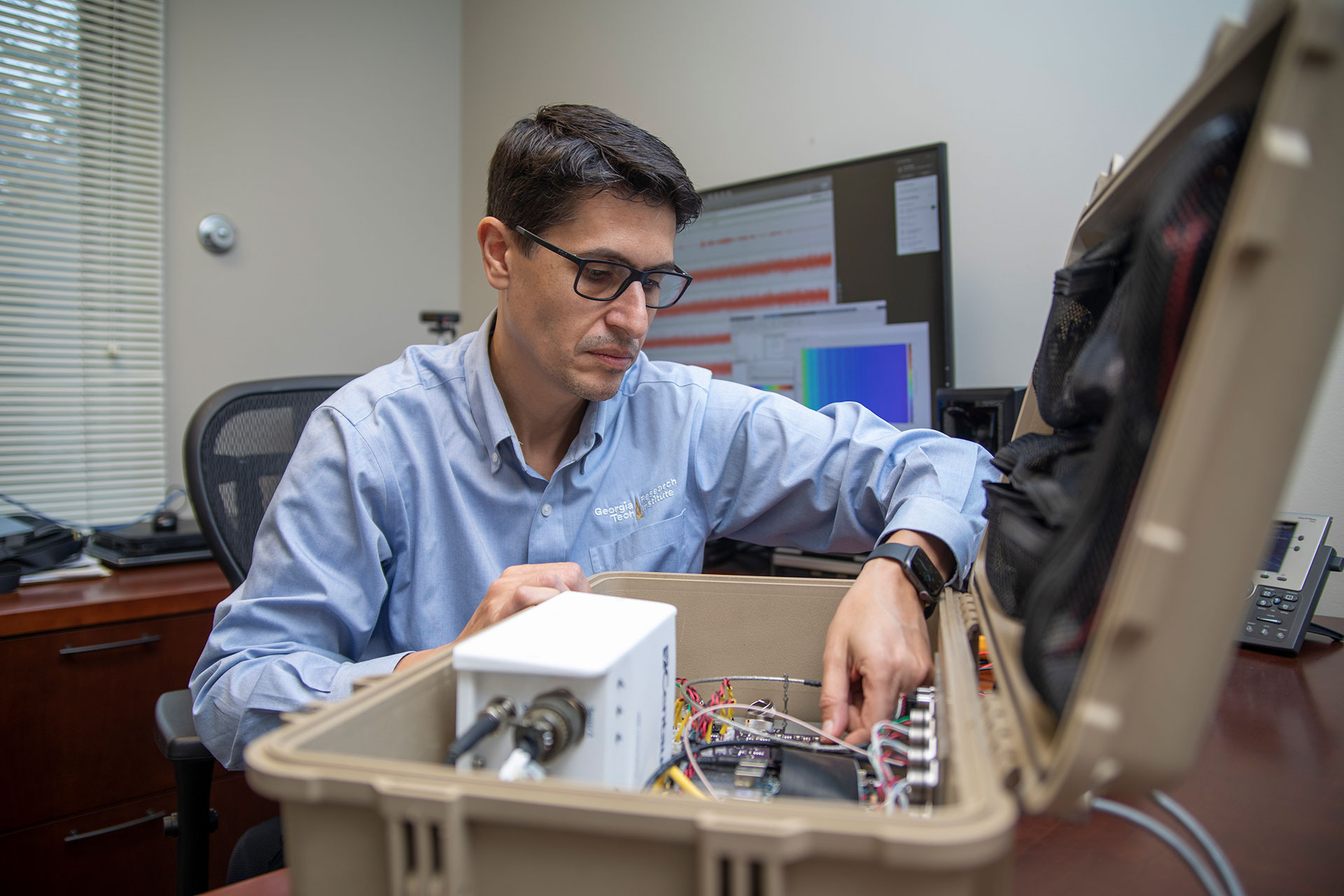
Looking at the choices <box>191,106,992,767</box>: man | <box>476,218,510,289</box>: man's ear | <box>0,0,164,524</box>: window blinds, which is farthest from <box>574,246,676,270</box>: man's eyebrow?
<box>0,0,164,524</box>: window blinds

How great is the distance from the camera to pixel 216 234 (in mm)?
2225

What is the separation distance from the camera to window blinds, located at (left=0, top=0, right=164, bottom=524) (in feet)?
6.18

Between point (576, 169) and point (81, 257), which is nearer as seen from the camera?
point (576, 169)

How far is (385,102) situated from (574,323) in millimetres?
2213

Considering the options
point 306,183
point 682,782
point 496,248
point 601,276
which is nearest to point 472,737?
point 682,782

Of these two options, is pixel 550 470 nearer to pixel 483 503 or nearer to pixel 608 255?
pixel 483 503

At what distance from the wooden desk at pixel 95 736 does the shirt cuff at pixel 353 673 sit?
99cm

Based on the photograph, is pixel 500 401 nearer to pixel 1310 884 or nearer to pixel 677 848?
pixel 677 848

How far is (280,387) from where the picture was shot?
1309 millimetres

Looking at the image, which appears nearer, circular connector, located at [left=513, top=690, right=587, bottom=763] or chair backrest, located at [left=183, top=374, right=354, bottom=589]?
circular connector, located at [left=513, top=690, right=587, bottom=763]

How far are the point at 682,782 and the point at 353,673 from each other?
403 millimetres

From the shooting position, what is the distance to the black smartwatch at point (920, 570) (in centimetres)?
74

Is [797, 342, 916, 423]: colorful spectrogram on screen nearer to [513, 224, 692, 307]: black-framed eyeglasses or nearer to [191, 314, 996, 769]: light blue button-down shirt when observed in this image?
[191, 314, 996, 769]: light blue button-down shirt

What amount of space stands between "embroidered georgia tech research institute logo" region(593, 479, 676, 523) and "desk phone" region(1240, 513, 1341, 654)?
73cm
